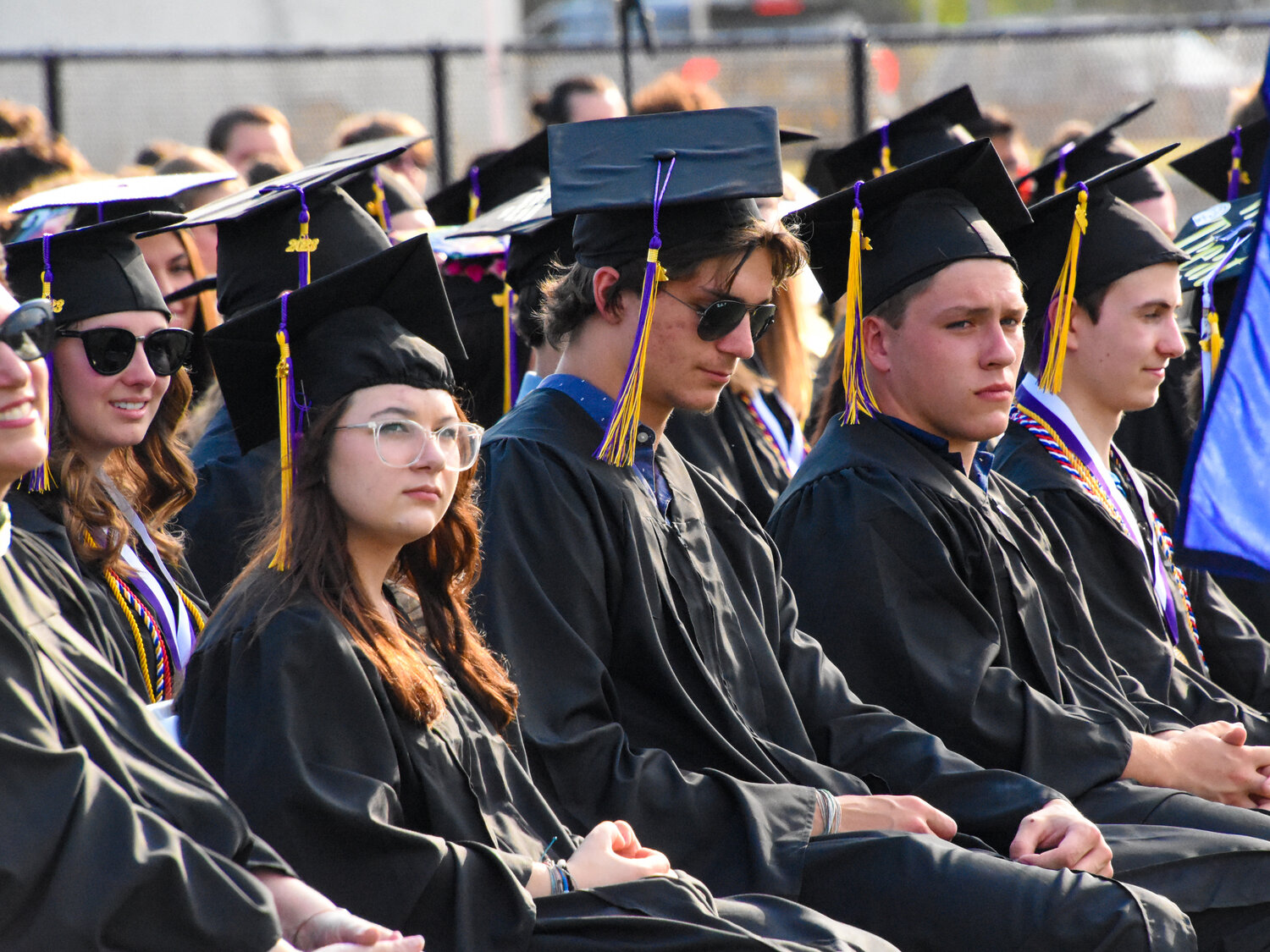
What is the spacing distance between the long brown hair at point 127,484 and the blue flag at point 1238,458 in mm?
2315

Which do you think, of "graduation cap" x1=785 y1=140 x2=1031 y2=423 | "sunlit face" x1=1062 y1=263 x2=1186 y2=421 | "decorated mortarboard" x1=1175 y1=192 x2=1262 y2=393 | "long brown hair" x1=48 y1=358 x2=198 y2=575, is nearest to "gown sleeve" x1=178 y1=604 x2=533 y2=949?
"long brown hair" x1=48 y1=358 x2=198 y2=575

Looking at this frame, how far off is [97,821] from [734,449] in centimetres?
343

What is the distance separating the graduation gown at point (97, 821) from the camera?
2.10m

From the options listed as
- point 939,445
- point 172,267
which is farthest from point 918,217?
point 172,267

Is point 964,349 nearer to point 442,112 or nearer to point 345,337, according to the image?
point 345,337

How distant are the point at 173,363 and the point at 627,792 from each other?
5.08ft

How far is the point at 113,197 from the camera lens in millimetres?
4074

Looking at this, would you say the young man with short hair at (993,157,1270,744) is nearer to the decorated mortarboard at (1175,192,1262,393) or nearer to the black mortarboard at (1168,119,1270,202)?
the decorated mortarboard at (1175,192,1262,393)

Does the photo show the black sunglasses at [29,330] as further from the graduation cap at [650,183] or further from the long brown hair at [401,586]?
the graduation cap at [650,183]

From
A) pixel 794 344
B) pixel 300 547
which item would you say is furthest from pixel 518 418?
pixel 794 344

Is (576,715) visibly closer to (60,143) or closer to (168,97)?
(60,143)

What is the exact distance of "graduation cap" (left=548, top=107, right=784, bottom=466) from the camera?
3.47 metres

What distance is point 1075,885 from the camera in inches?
121

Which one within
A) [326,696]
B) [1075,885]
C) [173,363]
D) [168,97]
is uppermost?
[168,97]
